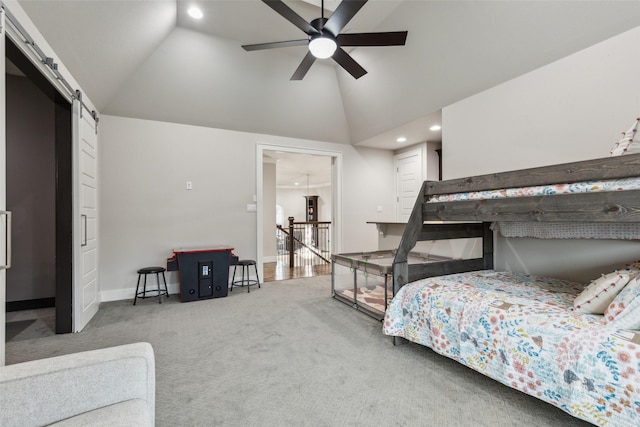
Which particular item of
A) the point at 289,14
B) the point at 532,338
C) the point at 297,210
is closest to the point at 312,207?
the point at 297,210

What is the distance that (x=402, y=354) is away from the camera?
7.64 ft

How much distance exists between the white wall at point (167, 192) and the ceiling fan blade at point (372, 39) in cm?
253

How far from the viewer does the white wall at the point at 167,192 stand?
388 centimetres

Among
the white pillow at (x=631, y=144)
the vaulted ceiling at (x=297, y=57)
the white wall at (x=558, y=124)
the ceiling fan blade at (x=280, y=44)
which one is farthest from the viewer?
the ceiling fan blade at (x=280, y=44)

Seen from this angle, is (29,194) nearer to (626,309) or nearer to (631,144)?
(626,309)

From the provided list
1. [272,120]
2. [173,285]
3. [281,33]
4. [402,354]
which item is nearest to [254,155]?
[272,120]

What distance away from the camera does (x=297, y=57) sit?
411 cm

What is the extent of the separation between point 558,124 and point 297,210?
40.1 feet

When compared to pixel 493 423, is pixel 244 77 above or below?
above

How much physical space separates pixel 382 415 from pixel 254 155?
400cm

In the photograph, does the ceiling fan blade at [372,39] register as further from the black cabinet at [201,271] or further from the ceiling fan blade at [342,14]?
the black cabinet at [201,271]

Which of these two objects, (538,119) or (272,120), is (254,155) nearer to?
(272,120)

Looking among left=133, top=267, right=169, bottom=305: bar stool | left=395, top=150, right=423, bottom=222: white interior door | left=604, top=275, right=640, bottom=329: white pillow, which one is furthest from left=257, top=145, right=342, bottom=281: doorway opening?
left=604, top=275, right=640, bottom=329: white pillow

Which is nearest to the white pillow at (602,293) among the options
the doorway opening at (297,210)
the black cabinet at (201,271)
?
the black cabinet at (201,271)
